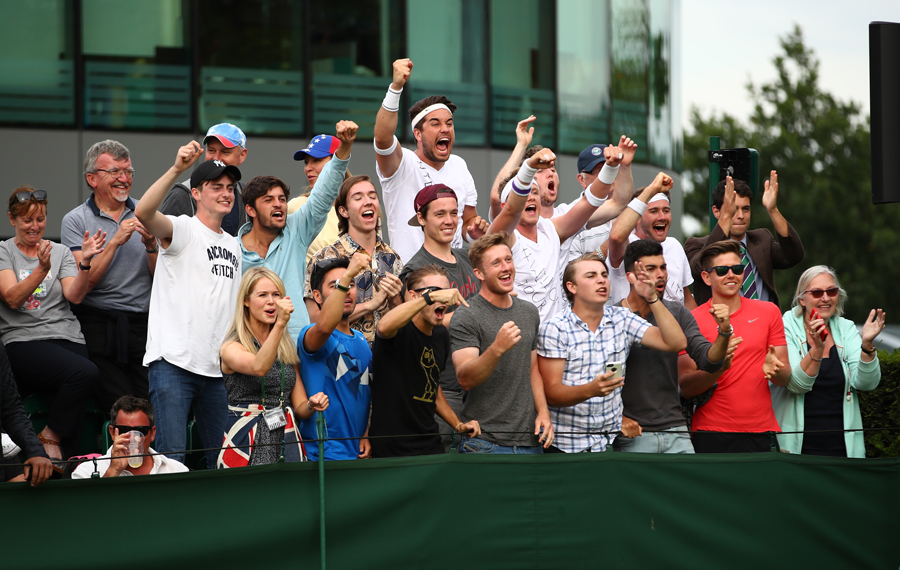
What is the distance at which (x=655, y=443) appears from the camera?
6.00 meters

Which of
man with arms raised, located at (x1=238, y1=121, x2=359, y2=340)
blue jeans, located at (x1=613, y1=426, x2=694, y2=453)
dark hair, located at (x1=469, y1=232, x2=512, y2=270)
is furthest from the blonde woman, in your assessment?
blue jeans, located at (x1=613, y1=426, x2=694, y2=453)

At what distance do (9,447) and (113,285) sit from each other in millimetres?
1614

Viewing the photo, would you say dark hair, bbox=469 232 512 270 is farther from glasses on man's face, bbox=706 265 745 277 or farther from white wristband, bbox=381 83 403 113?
glasses on man's face, bbox=706 265 745 277

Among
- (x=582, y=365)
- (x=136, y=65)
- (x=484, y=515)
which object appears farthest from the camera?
(x=136, y=65)

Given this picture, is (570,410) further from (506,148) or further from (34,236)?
(506,148)

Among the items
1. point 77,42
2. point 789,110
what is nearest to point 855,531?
point 77,42

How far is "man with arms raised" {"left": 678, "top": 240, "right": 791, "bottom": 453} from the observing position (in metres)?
6.45

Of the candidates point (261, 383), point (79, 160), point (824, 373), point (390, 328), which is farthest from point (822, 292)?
point (79, 160)

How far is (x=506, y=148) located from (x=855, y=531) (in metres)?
9.46

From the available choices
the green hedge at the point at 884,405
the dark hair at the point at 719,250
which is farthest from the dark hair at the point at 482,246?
the green hedge at the point at 884,405

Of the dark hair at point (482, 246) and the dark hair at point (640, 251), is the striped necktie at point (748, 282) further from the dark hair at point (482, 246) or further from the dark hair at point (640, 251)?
the dark hair at point (482, 246)

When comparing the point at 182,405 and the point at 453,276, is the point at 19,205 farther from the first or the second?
the point at 453,276

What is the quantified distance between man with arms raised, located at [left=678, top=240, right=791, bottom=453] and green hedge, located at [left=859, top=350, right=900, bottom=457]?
1.38 meters

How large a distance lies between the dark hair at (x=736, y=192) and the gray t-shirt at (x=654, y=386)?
202cm
